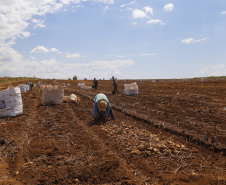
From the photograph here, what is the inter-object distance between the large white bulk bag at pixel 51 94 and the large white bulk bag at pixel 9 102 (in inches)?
98.9

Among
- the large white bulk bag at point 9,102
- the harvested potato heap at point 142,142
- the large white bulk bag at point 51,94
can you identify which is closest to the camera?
the harvested potato heap at point 142,142

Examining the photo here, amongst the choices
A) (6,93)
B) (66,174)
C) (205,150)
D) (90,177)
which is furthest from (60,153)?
(6,93)

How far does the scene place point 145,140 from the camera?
433 centimetres

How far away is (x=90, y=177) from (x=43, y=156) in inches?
46.9

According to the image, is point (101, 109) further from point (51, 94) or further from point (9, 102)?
point (51, 94)

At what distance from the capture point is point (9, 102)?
6598 mm

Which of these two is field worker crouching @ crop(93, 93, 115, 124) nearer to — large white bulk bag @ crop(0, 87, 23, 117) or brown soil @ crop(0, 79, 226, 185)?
brown soil @ crop(0, 79, 226, 185)

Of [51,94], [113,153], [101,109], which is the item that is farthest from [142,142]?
[51,94]

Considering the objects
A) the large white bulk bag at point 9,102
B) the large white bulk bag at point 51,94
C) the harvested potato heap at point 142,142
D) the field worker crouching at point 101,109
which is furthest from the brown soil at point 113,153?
the large white bulk bag at point 51,94

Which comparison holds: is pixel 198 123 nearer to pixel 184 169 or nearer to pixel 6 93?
pixel 184 169

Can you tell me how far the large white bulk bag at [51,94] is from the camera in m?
9.35

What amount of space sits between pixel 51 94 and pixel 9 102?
9.65 feet

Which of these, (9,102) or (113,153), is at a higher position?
(9,102)

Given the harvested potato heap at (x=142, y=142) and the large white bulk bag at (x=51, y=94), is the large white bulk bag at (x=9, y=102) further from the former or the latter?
the harvested potato heap at (x=142, y=142)
